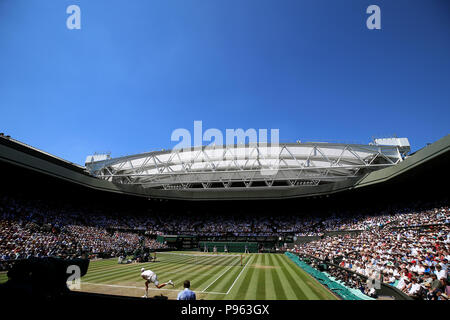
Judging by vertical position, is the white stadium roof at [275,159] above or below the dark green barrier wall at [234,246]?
above

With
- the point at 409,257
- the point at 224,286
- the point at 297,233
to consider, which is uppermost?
the point at 409,257

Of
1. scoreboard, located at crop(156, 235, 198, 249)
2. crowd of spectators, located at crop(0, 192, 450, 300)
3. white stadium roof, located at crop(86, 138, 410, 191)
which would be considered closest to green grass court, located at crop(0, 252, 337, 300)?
crowd of spectators, located at crop(0, 192, 450, 300)

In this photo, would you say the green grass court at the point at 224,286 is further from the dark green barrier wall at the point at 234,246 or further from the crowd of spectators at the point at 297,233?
the dark green barrier wall at the point at 234,246

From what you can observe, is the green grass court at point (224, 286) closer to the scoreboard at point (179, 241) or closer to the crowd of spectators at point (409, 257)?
the crowd of spectators at point (409, 257)

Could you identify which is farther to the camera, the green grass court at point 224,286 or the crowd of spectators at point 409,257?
the green grass court at point 224,286

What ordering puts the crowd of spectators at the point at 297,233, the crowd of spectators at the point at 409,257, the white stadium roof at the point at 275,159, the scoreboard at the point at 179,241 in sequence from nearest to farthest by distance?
the crowd of spectators at the point at 409,257, the crowd of spectators at the point at 297,233, the white stadium roof at the point at 275,159, the scoreboard at the point at 179,241

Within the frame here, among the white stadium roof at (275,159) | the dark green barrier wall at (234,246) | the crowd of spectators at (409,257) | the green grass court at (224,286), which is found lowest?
the dark green barrier wall at (234,246)

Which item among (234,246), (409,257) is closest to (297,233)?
(234,246)

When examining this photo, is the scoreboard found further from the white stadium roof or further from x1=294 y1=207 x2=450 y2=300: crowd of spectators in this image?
x1=294 y1=207 x2=450 y2=300: crowd of spectators

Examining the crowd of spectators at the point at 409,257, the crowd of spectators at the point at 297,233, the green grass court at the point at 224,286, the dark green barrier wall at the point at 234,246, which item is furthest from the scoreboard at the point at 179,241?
the crowd of spectators at the point at 409,257

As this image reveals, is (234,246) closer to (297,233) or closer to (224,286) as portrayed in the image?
(297,233)

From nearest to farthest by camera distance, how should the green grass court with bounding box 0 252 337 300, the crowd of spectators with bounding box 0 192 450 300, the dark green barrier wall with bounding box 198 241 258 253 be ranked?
the green grass court with bounding box 0 252 337 300 < the crowd of spectators with bounding box 0 192 450 300 < the dark green barrier wall with bounding box 198 241 258 253

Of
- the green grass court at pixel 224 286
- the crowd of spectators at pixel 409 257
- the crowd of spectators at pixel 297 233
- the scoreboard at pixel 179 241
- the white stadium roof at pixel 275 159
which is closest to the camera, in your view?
the crowd of spectators at pixel 409 257
